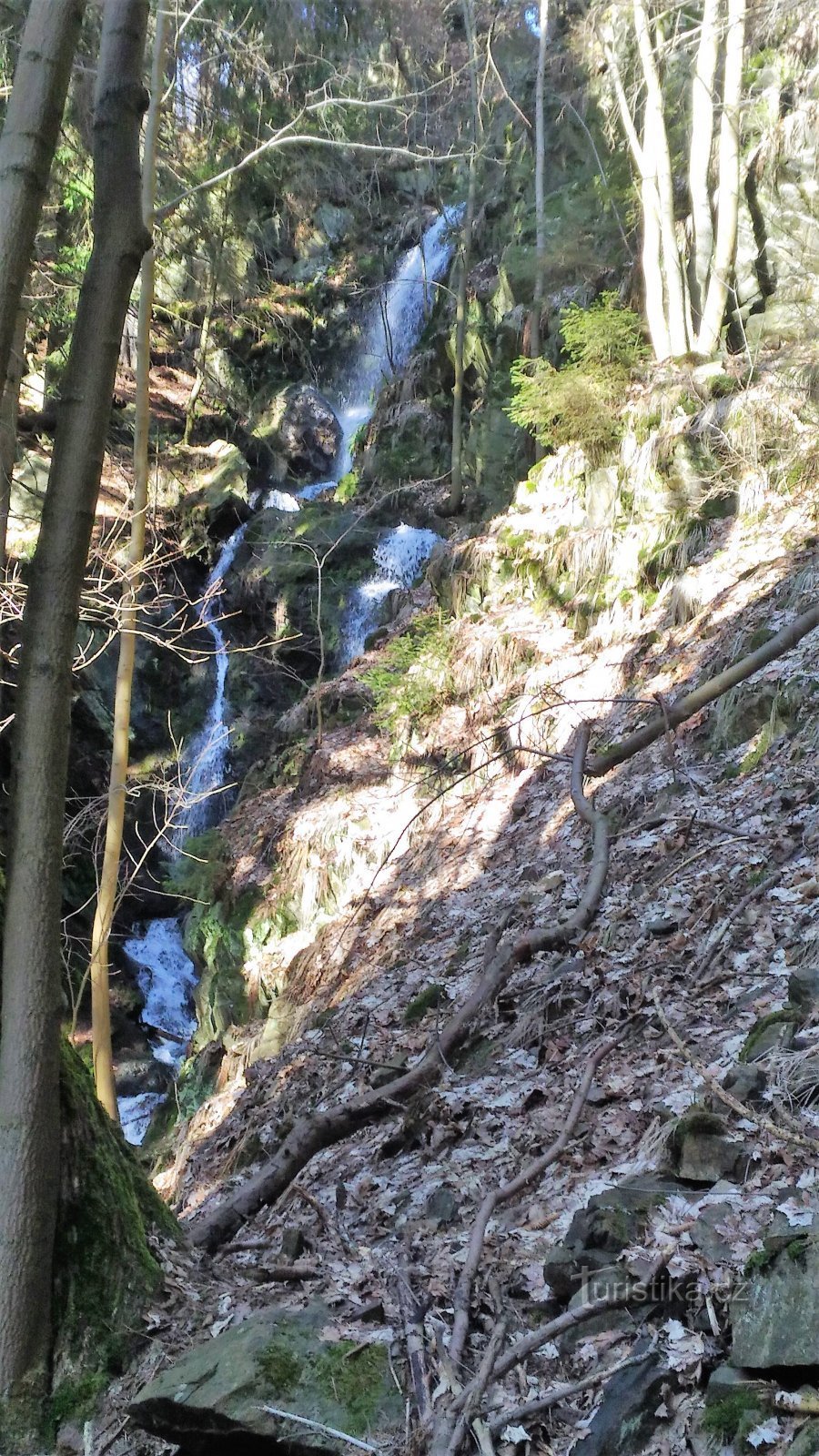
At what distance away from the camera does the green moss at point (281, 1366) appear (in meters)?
2.70

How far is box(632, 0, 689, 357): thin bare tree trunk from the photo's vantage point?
37.2 feet

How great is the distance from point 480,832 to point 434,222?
70.4 feet

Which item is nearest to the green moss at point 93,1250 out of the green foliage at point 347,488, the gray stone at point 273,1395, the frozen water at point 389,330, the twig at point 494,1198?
the gray stone at point 273,1395

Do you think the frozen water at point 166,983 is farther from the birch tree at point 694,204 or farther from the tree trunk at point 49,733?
the tree trunk at point 49,733

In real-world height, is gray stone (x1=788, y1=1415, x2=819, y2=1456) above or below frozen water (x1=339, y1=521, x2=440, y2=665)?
below

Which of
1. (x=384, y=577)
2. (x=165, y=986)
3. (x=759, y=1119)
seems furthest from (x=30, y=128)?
(x=384, y=577)

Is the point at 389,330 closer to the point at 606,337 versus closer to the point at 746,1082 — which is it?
the point at 606,337

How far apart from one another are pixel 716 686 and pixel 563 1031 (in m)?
1.95

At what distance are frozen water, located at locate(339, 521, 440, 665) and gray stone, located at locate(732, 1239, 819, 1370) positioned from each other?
14.8 m

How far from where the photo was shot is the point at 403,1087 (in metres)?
4.91

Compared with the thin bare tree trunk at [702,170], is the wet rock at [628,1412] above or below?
below

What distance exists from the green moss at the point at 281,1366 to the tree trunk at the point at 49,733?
2.84 ft

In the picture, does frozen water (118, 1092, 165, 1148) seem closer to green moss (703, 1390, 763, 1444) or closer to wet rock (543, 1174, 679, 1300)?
wet rock (543, 1174, 679, 1300)

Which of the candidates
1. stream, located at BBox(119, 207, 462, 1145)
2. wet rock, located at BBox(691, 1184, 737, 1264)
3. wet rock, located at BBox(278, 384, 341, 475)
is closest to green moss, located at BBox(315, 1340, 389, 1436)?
wet rock, located at BBox(691, 1184, 737, 1264)
